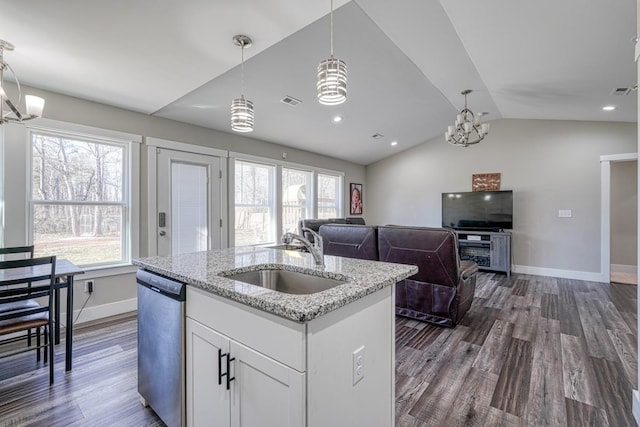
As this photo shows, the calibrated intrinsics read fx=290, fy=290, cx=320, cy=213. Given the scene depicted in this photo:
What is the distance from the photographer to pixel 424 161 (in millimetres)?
6816

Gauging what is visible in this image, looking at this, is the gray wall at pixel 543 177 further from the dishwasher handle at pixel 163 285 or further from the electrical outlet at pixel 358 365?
the dishwasher handle at pixel 163 285

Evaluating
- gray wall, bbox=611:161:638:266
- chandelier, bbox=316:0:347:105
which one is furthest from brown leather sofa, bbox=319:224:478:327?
gray wall, bbox=611:161:638:266

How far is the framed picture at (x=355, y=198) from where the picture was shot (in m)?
7.36

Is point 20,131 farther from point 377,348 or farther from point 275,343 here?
point 377,348

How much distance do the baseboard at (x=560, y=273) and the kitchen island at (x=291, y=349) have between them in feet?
17.5

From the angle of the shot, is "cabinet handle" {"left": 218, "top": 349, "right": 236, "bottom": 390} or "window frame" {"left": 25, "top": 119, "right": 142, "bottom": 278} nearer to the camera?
"cabinet handle" {"left": 218, "top": 349, "right": 236, "bottom": 390}

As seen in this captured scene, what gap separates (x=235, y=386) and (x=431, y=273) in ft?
7.77

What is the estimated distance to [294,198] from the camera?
5910 millimetres

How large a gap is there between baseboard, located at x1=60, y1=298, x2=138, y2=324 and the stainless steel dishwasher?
6.17 feet

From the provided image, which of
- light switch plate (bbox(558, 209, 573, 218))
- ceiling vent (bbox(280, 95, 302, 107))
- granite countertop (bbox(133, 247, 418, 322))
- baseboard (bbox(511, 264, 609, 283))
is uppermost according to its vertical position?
ceiling vent (bbox(280, 95, 302, 107))

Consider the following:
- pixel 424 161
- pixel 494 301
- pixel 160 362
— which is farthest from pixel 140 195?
pixel 424 161

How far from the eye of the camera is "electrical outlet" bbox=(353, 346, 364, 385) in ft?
3.76

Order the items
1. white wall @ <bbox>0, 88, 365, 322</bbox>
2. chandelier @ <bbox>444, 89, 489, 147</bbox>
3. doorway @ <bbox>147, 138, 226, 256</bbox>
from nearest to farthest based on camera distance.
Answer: white wall @ <bbox>0, 88, 365, 322</bbox>, doorway @ <bbox>147, 138, 226, 256</bbox>, chandelier @ <bbox>444, 89, 489, 147</bbox>

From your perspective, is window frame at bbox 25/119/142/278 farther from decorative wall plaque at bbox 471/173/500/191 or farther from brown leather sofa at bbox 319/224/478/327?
decorative wall plaque at bbox 471/173/500/191
